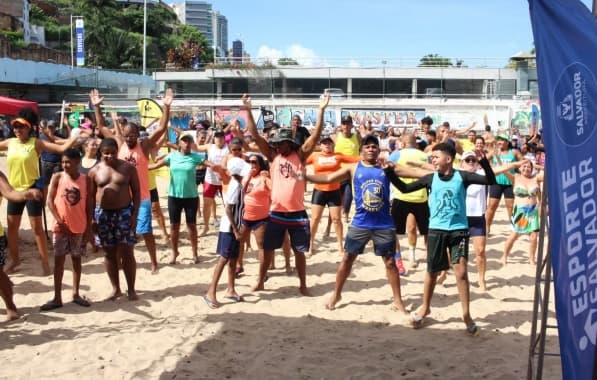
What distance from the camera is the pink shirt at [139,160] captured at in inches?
274

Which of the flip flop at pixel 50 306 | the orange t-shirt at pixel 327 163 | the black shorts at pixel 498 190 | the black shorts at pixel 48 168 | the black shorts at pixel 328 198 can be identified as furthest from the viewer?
the black shorts at pixel 498 190

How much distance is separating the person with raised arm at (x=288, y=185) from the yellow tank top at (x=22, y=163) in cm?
267

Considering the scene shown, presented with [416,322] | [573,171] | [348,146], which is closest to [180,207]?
[348,146]

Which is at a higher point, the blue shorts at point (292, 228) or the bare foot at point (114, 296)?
the blue shorts at point (292, 228)

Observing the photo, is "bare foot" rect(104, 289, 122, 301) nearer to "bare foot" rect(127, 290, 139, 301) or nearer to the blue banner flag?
"bare foot" rect(127, 290, 139, 301)

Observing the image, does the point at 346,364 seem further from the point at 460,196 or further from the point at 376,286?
the point at 376,286

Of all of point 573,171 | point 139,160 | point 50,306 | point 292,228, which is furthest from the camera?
point 139,160

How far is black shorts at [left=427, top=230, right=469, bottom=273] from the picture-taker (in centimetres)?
530

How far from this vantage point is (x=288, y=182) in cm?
621

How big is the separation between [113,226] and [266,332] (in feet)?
6.44

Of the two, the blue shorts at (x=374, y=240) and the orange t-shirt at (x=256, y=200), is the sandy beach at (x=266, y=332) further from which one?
the orange t-shirt at (x=256, y=200)

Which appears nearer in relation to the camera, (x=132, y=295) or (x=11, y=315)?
(x=11, y=315)

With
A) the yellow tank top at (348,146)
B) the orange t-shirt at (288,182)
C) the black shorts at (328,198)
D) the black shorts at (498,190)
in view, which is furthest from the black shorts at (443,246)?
the black shorts at (498,190)

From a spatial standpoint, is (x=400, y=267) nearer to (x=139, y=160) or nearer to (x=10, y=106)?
(x=139, y=160)
